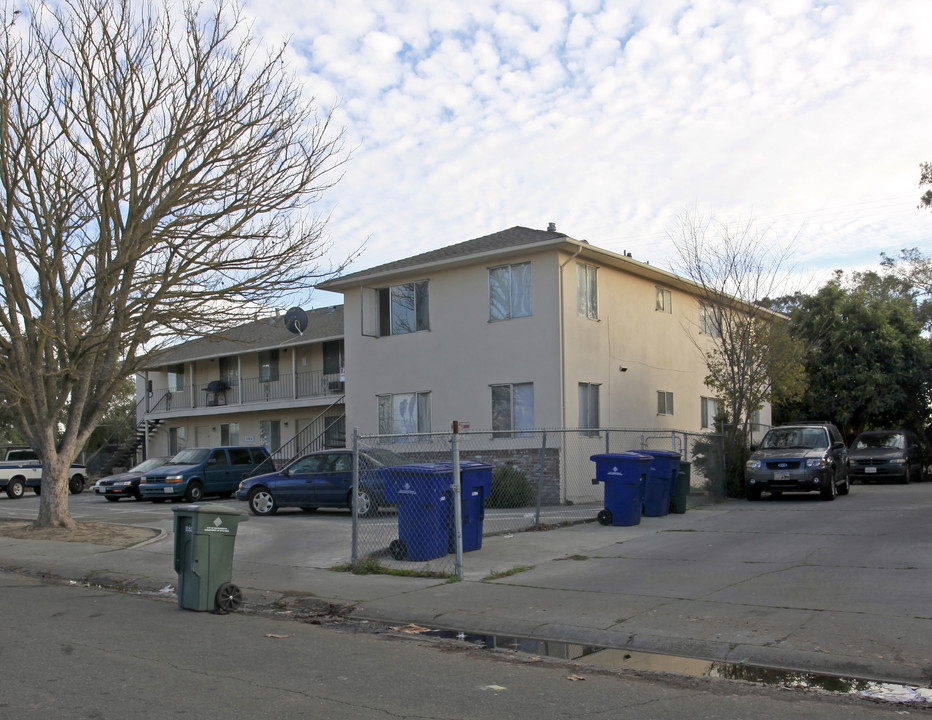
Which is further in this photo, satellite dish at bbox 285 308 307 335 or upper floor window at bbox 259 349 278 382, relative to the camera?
upper floor window at bbox 259 349 278 382

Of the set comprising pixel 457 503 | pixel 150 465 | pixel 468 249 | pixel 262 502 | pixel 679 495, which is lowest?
pixel 262 502

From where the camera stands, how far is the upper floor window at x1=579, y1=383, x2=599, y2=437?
21328 mm

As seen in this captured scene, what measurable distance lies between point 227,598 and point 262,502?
32.7 ft

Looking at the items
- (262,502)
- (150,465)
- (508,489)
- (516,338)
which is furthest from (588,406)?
(150,465)

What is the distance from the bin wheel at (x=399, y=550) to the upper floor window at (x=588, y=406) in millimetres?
10376

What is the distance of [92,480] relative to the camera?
34.7 meters

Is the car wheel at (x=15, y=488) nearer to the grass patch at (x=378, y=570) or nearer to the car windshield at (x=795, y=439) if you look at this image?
the grass patch at (x=378, y=570)

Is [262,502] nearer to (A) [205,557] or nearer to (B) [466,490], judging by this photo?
(B) [466,490]

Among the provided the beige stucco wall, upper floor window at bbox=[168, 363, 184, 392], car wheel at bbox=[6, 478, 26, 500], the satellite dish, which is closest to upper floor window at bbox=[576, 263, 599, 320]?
the beige stucco wall

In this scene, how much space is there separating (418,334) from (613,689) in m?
17.8

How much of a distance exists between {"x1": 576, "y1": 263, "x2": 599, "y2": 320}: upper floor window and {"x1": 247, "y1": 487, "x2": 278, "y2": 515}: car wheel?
28.0 feet

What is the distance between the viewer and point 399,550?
11.3 metres

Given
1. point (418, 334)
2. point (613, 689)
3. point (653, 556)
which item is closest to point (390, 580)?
point (653, 556)

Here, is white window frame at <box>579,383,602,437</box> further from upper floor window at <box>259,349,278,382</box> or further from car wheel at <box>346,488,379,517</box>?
upper floor window at <box>259,349,278,382</box>
